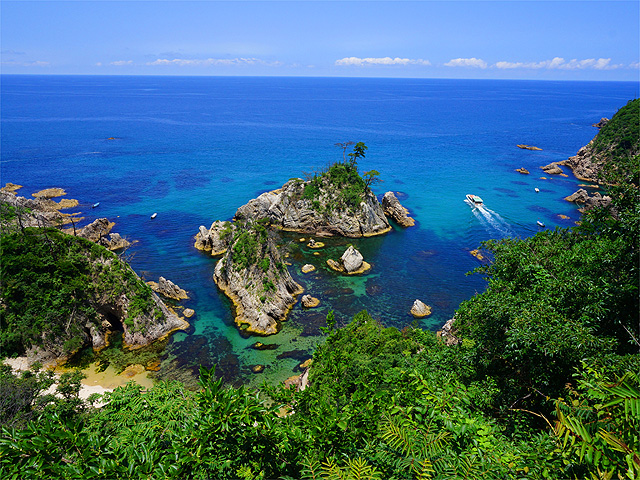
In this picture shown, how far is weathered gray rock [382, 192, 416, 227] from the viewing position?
63.3m

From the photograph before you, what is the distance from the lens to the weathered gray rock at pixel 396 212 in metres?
63.3

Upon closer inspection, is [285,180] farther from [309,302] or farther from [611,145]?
[611,145]

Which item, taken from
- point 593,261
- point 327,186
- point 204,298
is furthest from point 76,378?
point 327,186

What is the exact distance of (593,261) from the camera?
13.4 meters

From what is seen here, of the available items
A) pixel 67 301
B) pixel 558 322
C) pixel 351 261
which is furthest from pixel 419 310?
pixel 67 301

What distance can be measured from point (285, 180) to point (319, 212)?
93.2ft

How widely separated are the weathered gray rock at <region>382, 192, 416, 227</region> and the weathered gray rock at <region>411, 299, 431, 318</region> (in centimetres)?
2557

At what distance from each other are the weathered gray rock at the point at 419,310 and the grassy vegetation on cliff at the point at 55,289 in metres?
27.1

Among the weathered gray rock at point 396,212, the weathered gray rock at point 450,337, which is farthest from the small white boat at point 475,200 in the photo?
the weathered gray rock at point 450,337

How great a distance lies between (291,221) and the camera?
198ft

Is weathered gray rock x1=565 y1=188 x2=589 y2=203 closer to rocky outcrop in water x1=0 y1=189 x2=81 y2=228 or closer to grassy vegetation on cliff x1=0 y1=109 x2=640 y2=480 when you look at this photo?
grassy vegetation on cliff x1=0 y1=109 x2=640 y2=480

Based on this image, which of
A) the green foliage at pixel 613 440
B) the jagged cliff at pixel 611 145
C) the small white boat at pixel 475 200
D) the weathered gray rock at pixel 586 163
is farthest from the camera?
the weathered gray rock at pixel 586 163

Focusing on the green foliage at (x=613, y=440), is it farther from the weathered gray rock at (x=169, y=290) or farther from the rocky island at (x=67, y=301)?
the weathered gray rock at (x=169, y=290)

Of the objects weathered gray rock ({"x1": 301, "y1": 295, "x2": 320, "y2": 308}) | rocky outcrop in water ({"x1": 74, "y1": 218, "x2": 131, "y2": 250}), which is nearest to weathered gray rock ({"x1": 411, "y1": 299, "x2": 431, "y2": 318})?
weathered gray rock ({"x1": 301, "y1": 295, "x2": 320, "y2": 308})
